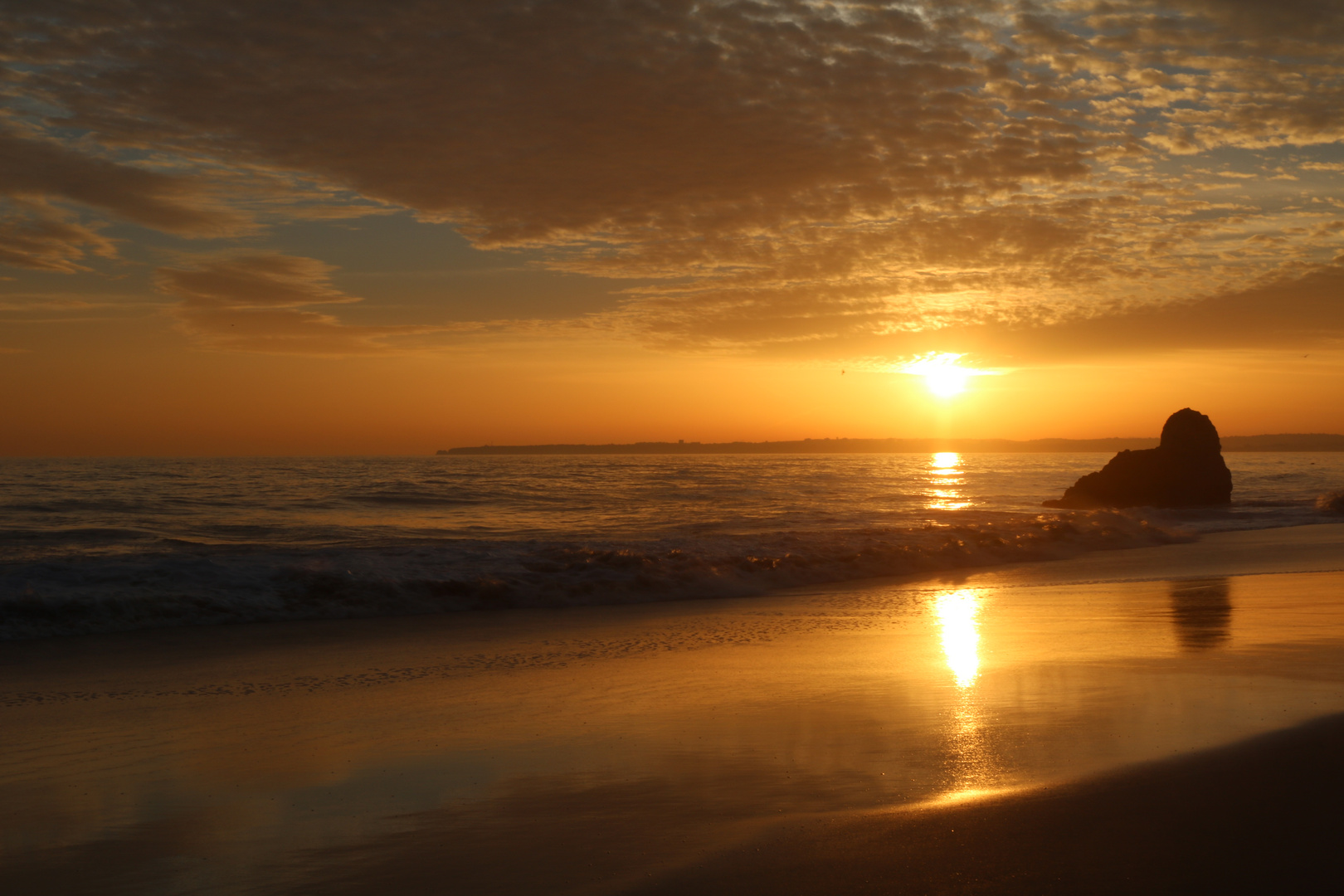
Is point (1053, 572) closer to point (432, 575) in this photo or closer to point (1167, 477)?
point (432, 575)

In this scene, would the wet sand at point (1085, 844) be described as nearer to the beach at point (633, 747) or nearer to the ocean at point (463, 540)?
the beach at point (633, 747)

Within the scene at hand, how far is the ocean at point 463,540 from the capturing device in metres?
11.7

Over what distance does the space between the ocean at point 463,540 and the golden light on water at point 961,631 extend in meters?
3.13

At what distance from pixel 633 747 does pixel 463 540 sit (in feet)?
49.3

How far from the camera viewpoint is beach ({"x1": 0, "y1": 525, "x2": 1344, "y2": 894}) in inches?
144

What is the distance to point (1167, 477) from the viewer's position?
35.9 m

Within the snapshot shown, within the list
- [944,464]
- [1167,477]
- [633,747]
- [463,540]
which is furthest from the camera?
[944,464]

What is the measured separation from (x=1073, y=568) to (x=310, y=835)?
15.2 metres

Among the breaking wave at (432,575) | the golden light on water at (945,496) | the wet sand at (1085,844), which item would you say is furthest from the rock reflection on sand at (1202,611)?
the golden light on water at (945,496)

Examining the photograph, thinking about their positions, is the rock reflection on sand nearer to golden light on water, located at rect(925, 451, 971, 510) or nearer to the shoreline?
the shoreline

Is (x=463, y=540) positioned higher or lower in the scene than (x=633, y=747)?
lower

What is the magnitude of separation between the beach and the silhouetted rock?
26947mm

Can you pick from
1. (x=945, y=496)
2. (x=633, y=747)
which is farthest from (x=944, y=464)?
(x=633, y=747)

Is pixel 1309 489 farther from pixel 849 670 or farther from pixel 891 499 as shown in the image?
pixel 849 670
